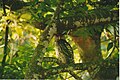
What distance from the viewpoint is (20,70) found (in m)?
1.54

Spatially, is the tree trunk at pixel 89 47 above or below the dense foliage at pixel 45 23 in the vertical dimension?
below

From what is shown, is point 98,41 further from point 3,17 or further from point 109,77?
point 3,17

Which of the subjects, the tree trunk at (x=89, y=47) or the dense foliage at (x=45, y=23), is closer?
the dense foliage at (x=45, y=23)

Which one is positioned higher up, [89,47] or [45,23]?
[45,23]

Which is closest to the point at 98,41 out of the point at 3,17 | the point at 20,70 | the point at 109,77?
the point at 109,77

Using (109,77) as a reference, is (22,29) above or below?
above

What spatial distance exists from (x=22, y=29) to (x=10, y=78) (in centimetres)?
24

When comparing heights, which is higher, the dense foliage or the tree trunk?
the dense foliage

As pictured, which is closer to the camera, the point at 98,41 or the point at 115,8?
the point at 115,8

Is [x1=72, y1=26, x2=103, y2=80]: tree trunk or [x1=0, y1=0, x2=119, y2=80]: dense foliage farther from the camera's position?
[x1=72, y1=26, x2=103, y2=80]: tree trunk

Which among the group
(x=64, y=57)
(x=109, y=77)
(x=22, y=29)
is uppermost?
(x=22, y=29)

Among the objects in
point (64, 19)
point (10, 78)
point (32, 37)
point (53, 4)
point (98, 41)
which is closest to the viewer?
point (64, 19)

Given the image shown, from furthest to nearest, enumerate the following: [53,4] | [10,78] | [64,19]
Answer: [10,78] → [53,4] → [64,19]

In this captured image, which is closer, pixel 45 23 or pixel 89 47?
pixel 45 23
